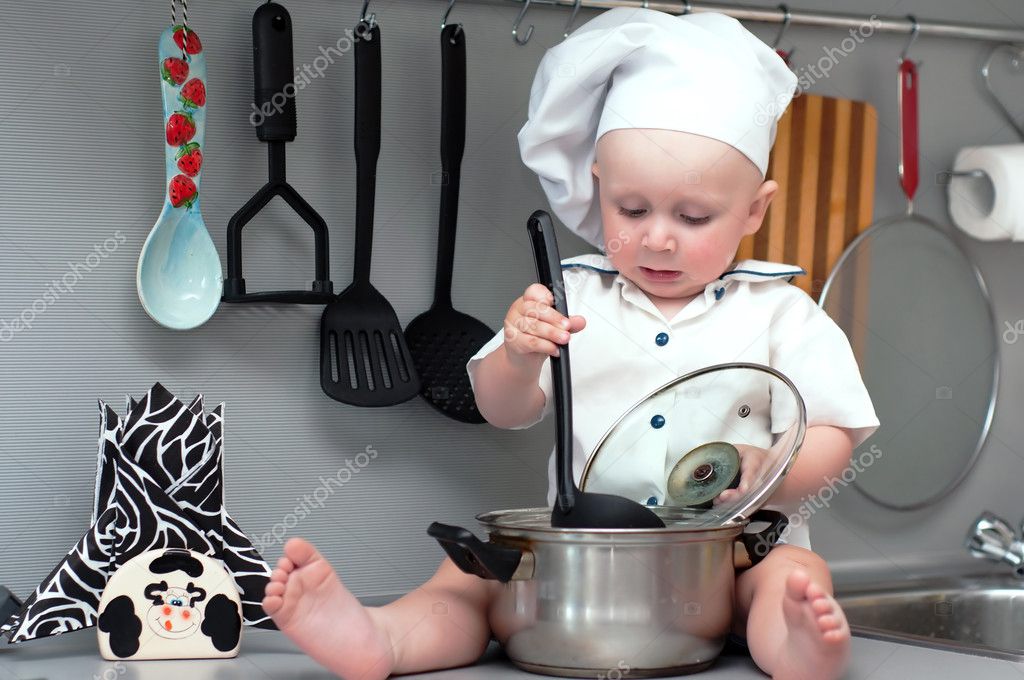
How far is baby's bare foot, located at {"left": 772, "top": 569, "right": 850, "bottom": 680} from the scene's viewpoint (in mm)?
687

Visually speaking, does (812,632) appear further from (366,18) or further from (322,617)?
(366,18)

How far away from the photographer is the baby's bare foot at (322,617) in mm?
735

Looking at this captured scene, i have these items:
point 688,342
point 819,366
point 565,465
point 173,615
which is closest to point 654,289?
point 688,342

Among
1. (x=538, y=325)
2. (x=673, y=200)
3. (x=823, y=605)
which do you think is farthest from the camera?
(x=673, y=200)

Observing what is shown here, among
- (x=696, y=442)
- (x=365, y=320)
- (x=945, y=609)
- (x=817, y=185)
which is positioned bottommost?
(x=945, y=609)

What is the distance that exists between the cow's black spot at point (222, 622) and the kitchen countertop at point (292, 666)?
0.01 meters

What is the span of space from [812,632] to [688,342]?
1.13 ft

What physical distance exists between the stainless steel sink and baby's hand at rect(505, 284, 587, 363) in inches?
23.0

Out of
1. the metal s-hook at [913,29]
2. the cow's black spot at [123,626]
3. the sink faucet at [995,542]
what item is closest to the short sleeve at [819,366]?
the sink faucet at [995,542]

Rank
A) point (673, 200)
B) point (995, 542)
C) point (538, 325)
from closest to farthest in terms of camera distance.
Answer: point (538, 325), point (673, 200), point (995, 542)

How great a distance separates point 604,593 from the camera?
0.75m

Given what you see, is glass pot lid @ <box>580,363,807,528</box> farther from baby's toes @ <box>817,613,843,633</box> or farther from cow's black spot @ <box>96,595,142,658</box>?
cow's black spot @ <box>96,595,142,658</box>
